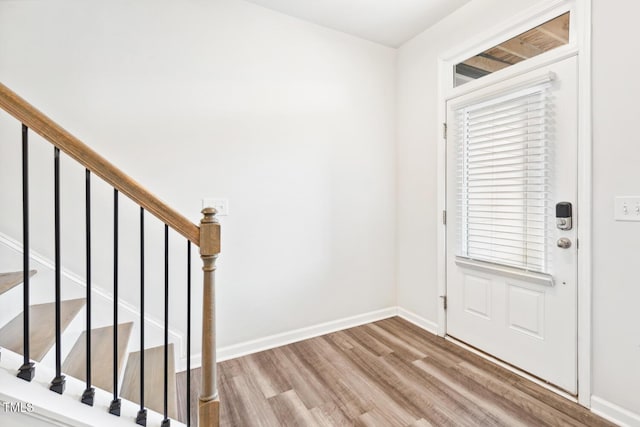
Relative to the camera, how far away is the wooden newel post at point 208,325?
4.26 feet

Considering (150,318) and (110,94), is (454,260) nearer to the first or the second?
(150,318)

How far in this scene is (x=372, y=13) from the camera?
2.45m

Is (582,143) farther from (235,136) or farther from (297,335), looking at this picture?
(297,335)

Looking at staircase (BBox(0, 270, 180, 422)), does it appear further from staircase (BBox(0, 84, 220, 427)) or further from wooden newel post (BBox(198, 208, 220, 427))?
wooden newel post (BBox(198, 208, 220, 427))

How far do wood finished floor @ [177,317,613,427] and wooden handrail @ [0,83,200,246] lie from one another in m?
1.13

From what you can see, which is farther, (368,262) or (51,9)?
(368,262)

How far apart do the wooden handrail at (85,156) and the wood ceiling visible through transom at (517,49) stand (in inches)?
89.9

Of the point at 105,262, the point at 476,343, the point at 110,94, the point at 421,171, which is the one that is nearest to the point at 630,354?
the point at 476,343

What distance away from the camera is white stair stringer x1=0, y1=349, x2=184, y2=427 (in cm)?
98

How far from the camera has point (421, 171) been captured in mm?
2758

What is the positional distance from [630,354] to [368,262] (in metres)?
1.78

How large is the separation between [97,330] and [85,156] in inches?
51.6

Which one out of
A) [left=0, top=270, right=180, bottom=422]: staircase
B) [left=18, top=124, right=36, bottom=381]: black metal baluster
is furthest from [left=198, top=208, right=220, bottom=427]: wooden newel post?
[left=18, top=124, right=36, bottom=381]: black metal baluster

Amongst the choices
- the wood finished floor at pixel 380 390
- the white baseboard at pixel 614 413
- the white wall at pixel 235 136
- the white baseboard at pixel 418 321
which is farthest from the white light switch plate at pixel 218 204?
the white baseboard at pixel 614 413
